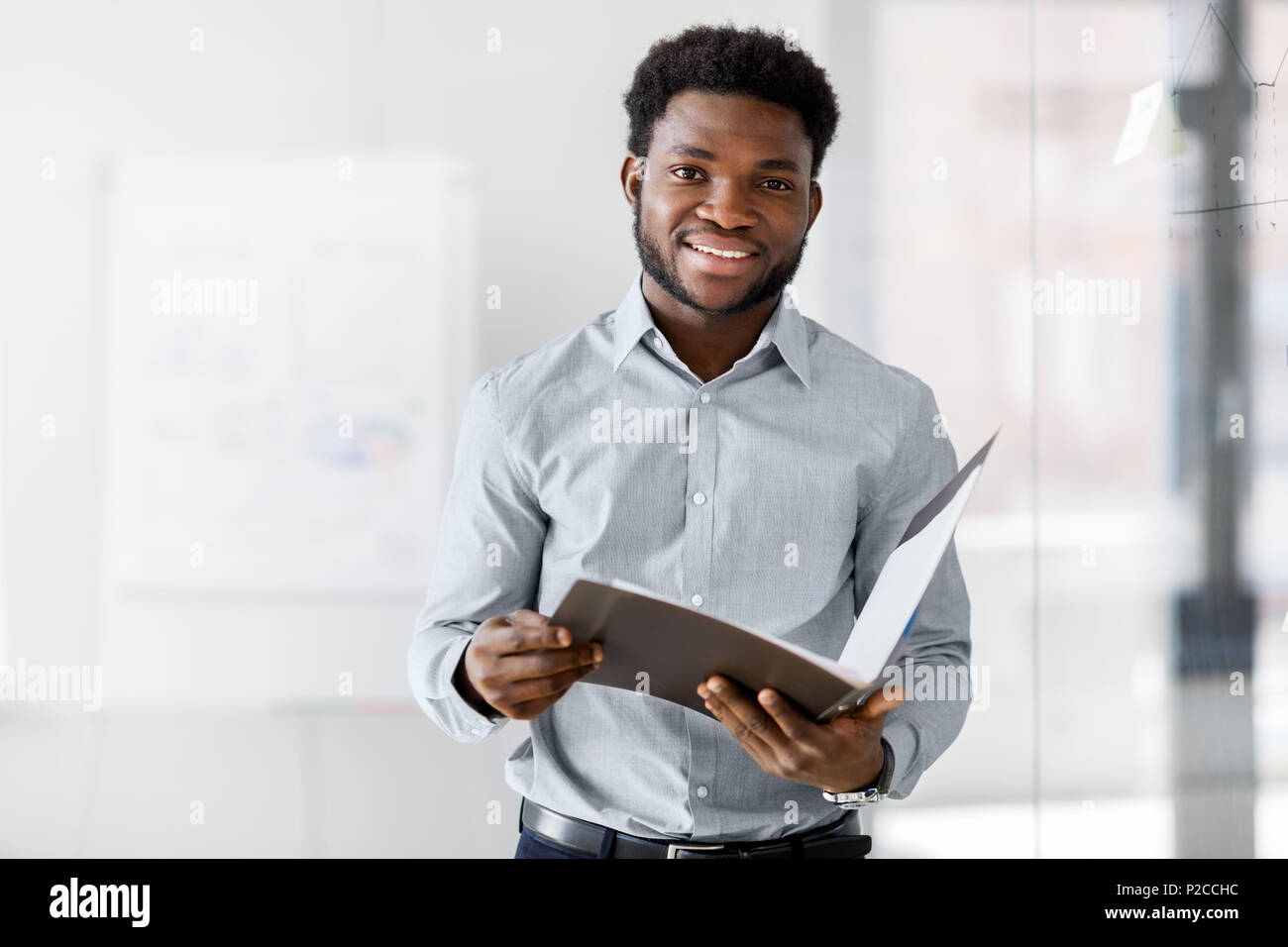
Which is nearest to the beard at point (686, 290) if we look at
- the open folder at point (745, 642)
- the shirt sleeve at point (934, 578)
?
the shirt sleeve at point (934, 578)

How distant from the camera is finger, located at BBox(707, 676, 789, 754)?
3.22ft

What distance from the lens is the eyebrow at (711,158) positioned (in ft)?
4.18

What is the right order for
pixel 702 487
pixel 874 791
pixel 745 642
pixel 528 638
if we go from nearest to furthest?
pixel 745 642
pixel 528 638
pixel 874 791
pixel 702 487

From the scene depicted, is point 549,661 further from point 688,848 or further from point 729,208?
point 729,208

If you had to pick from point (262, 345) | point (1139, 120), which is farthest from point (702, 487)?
point (1139, 120)

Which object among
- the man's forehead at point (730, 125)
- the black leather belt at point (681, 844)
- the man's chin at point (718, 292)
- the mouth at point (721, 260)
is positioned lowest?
the black leather belt at point (681, 844)

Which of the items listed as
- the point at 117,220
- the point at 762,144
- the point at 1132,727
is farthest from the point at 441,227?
the point at 1132,727

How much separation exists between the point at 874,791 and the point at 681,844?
0.24m

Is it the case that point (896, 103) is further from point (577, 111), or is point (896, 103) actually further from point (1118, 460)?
point (1118, 460)

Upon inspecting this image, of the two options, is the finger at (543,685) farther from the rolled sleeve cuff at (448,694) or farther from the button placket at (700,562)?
the button placket at (700,562)

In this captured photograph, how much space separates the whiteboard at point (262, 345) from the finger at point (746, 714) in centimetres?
113

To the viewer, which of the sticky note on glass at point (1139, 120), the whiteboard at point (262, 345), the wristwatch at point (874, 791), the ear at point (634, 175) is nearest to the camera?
the wristwatch at point (874, 791)

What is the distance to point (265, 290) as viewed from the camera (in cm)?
190

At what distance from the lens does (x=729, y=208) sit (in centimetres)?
126
